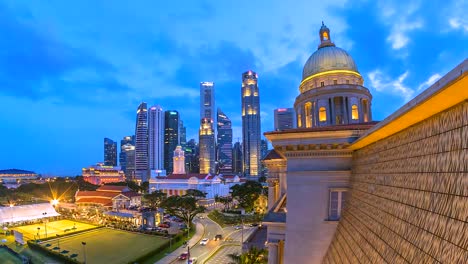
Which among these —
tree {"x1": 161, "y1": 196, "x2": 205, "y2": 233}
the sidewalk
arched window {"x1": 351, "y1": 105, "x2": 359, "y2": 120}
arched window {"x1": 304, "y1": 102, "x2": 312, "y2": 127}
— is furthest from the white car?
arched window {"x1": 351, "y1": 105, "x2": 359, "y2": 120}

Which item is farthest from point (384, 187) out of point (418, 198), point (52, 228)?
point (52, 228)

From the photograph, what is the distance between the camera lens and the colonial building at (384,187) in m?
4.84

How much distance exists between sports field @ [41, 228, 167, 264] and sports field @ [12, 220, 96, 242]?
14.2 feet

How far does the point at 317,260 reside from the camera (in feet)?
41.8

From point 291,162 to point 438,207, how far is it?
8.50 metres

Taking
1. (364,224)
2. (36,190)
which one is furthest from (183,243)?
(36,190)

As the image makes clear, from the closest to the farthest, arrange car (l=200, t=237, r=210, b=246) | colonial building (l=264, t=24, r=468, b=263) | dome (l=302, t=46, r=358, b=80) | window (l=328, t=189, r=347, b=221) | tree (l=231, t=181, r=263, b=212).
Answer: colonial building (l=264, t=24, r=468, b=263) < window (l=328, t=189, r=347, b=221) < dome (l=302, t=46, r=358, b=80) < car (l=200, t=237, r=210, b=246) < tree (l=231, t=181, r=263, b=212)

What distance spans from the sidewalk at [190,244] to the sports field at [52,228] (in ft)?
80.5

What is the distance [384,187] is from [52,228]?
7228 cm

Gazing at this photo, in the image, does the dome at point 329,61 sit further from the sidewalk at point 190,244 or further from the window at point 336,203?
the sidewalk at point 190,244

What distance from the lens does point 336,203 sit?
43.0 ft

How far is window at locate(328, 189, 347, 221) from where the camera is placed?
1290 cm

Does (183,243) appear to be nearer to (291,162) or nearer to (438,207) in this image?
(291,162)

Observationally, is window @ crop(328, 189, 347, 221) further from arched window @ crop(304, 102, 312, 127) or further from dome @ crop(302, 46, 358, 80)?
dome @ crop(302, 46, 358, 80)
